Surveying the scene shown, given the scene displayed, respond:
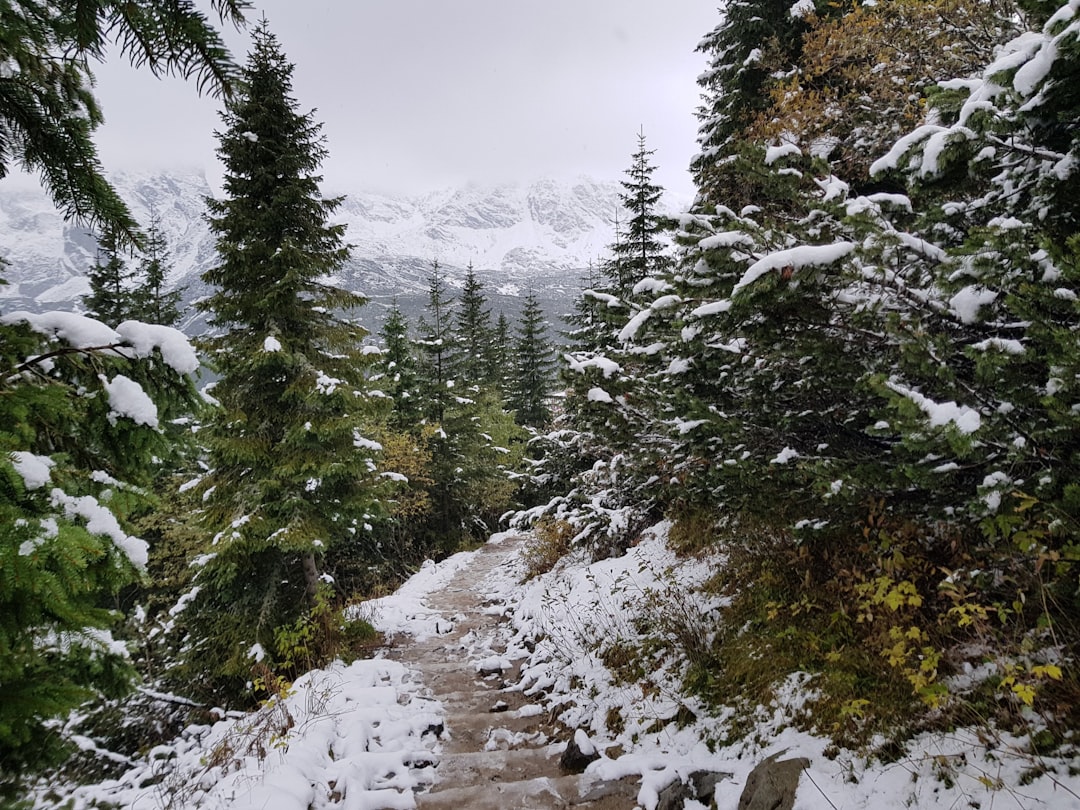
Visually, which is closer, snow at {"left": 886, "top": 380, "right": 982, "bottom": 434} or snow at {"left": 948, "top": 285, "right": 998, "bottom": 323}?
snow at {"left": 886, "top": 380, "right": 982, "bottom": 434}

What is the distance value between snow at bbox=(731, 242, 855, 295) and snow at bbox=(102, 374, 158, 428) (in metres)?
3.32

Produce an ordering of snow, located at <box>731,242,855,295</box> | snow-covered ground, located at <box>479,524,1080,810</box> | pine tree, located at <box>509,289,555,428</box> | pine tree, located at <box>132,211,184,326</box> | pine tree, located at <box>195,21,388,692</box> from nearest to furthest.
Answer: snow-covered ground, located at <box>479,524,1080,810</box> < snow, located at <box>731,242,855,295</box> < pine tree, located at <box>195,21,388,692</box> < pine tree, located at <box>132,211,184,326</box> < pine tree, located at <box>509,289,555,428</box>

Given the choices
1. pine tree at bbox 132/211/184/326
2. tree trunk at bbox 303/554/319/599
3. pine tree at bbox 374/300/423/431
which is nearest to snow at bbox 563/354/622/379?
tree trunk at bbox 303/554/319/599

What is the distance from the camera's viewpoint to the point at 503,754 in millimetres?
5062

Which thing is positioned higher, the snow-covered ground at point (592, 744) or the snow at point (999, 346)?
the snow at point (999, 346)

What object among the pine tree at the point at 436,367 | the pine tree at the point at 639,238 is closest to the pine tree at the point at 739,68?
the pine tree at the point at 639,238

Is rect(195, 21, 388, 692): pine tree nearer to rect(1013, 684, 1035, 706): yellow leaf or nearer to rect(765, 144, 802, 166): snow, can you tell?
rect(765, 144, 802, 166): snow

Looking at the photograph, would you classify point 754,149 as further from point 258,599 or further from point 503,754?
point 258,599

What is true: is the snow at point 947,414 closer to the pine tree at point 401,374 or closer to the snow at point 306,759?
the snow at point 306,759

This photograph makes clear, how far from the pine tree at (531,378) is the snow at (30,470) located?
3437 cm

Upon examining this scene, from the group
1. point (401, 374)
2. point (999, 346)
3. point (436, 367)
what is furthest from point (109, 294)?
point (999, 346)

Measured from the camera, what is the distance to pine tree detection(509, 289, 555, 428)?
3703cm

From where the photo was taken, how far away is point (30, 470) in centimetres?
197

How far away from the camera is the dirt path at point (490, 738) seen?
4.15 meters
